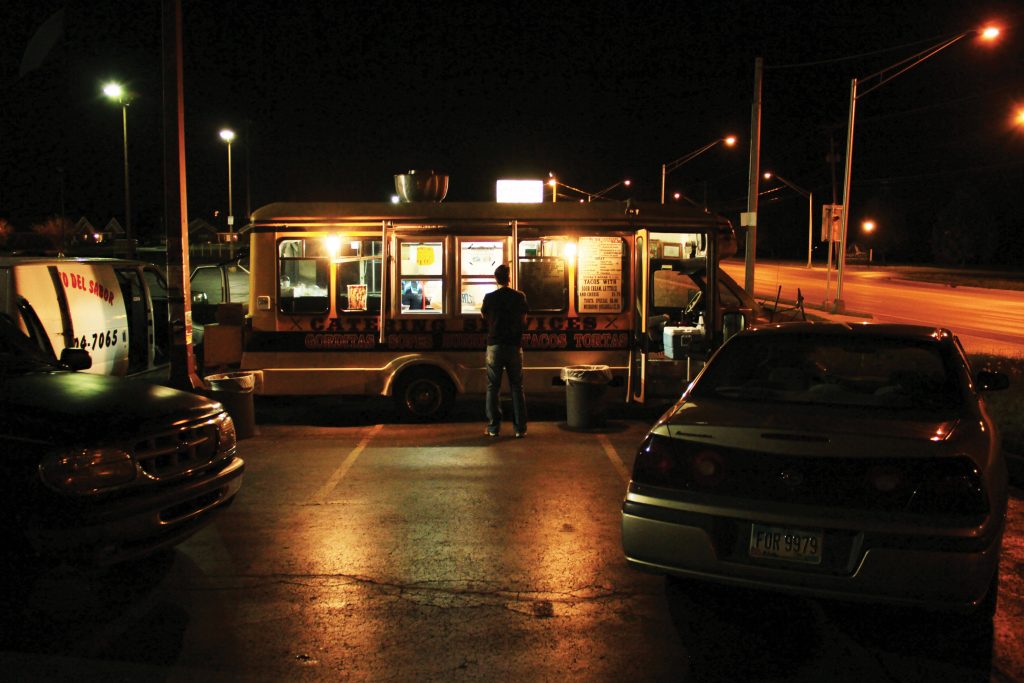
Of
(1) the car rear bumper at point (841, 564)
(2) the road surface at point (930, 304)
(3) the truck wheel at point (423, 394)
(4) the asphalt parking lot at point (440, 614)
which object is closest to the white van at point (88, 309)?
(3) the truck wheel at point (423, 394)

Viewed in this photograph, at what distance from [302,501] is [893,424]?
186 inches

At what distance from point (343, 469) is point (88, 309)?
3870 millimetres

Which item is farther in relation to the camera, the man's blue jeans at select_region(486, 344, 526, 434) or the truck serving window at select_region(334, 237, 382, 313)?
the truck serving window at select_region(334, 237, 382, 313)

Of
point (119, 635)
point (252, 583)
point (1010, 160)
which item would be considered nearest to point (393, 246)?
point (252, 583)

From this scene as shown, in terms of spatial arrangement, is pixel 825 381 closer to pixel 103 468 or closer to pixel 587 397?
pixel 103 468

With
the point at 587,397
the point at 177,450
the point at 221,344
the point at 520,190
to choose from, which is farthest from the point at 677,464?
the point at 520,190

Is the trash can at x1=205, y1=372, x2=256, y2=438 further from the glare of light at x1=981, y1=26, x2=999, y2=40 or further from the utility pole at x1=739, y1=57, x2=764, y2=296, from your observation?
the glare of light at x1=981, y1=26, x2=999, y2=40

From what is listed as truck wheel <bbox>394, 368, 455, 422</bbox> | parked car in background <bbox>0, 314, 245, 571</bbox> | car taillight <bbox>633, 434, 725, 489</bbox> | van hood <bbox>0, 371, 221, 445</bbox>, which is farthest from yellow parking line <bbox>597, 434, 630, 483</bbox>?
van hood <bbox>0, 371, 221, 445</bbox>

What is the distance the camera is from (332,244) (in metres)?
11.0

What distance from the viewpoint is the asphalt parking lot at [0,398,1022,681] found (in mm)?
4305

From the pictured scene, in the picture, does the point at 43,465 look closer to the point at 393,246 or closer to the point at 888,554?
the point at 888,554

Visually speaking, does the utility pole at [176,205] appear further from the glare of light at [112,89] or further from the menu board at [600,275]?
the glare of light at [112,89]

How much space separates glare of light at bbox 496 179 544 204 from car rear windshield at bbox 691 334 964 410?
10855 mm

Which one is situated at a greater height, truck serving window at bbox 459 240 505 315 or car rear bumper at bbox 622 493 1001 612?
truck serving window at bbox 459 240 505 315
